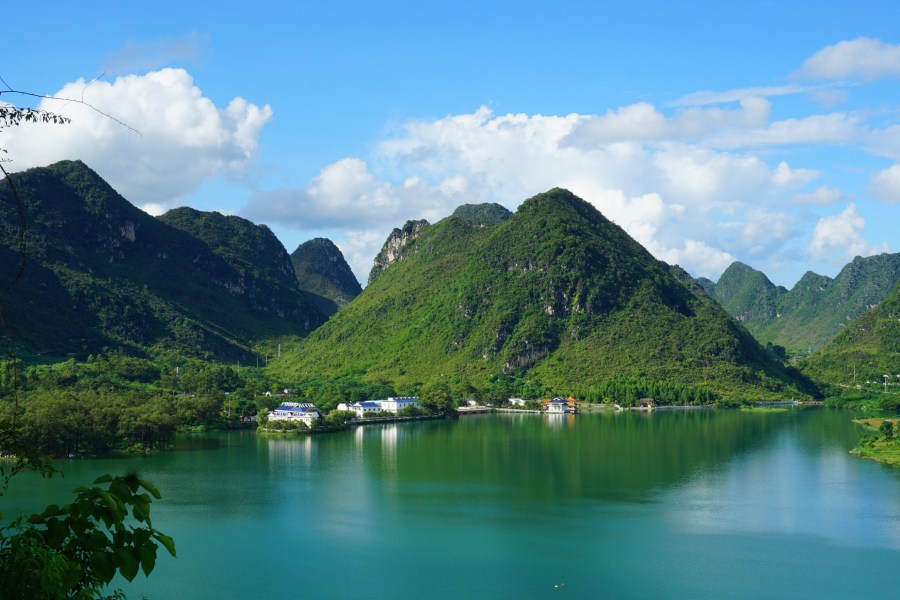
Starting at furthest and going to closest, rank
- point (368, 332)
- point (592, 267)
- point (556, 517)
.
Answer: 1. point (368, 332)
2. point (592, 267)
3. point (556, 517)

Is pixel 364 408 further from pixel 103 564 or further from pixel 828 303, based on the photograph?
pixel 828 303

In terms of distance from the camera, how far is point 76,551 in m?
4.15

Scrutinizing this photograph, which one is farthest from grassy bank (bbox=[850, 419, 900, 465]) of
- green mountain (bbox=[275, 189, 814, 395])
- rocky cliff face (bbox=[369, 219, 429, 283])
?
rocky cliff face (bbox=[369, 219, 429, 283])

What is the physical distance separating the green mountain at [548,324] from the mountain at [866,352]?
698cm

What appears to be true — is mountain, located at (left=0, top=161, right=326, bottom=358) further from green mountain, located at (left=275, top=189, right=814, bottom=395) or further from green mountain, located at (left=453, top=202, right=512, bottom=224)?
green mountain, located at (left=453, top=202, right=512, bottom=224)

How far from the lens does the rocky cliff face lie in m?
139

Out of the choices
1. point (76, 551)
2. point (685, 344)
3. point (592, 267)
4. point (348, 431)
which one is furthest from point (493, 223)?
point (76, 551)

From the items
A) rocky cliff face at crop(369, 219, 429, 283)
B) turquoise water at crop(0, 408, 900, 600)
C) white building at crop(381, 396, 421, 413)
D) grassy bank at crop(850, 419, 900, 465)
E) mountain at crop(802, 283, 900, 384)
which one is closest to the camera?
turquoise water at crop(0, 408, 900, 600)

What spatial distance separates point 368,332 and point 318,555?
90.1 metres

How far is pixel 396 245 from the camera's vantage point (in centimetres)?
14262

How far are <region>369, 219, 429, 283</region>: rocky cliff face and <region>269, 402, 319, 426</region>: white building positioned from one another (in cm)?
7898

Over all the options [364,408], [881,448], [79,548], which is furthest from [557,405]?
[79,548]

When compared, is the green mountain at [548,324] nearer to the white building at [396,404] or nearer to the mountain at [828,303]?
the white building at [396,404]

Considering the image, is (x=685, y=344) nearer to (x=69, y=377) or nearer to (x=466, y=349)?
(x=466, y=349)
